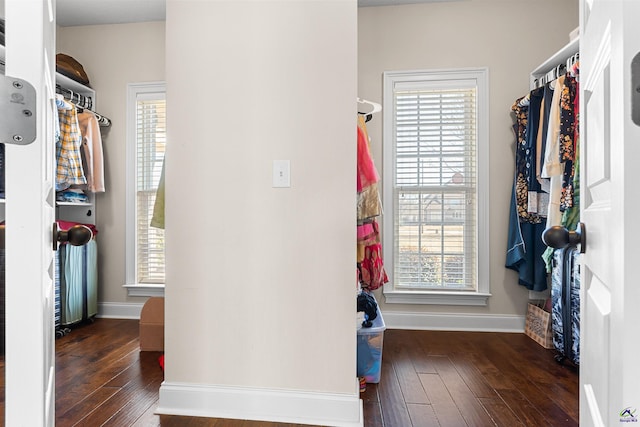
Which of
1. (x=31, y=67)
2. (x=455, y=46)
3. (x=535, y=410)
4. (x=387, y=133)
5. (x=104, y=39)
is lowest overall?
(x=535, y=410)

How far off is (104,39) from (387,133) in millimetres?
2661

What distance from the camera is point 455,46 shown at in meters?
2.91

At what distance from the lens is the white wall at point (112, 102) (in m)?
3.26

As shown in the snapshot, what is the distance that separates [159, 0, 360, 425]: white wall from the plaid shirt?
1.59 meters

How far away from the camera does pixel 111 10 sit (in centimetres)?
307

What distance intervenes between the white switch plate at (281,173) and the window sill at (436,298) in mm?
1693

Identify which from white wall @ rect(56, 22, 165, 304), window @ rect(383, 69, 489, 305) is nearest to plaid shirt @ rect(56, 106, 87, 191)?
white wall @ rect(56, 22, 165, 304)

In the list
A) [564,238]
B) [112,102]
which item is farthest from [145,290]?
[564,238]

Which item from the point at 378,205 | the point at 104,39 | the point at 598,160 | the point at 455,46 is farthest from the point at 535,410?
the point at 104,39

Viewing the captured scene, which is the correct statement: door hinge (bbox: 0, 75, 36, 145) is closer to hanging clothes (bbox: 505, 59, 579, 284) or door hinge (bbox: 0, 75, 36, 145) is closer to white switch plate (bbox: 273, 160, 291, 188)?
white switch plate (bbox: 273, 160, 291, 188)

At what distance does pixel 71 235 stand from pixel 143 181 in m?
2.87

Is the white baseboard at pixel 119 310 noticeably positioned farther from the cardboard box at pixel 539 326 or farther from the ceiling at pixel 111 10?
the cardboard box at pixel 539 326

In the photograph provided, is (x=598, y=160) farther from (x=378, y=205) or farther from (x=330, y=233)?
(x=378, y=205)

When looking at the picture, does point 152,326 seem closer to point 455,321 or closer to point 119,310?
point 119,310
